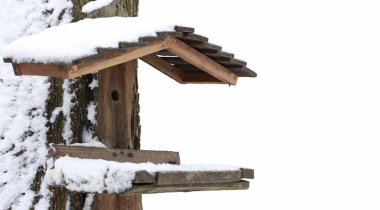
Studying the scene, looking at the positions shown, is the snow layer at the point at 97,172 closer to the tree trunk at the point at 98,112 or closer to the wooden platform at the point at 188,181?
the wooden platform at the point at 188,181

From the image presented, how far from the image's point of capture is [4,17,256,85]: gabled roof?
2.58 m

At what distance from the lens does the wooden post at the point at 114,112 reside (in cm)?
305

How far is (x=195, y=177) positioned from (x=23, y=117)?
33.3 inches

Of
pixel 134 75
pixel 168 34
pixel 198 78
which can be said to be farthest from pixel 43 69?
pixel 198 78

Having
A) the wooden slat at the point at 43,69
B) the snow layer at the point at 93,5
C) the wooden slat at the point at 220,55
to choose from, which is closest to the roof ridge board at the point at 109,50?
the wooden slat at the point at 43,69

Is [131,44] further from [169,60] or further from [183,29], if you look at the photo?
[169,60]

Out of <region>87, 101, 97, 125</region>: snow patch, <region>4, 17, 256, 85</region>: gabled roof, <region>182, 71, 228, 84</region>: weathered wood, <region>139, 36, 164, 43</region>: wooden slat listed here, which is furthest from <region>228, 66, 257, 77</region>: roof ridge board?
<region>87, 101, 97, 125</region>: snow patch

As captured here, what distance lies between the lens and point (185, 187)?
2789 mm

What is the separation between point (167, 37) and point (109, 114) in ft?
1.42

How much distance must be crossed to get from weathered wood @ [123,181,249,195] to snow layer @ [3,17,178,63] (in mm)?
476

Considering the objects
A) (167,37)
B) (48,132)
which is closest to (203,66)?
(167,37)

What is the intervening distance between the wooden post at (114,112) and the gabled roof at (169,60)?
0.12 m

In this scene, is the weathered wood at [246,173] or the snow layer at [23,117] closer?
the weathered wood at [246,173]

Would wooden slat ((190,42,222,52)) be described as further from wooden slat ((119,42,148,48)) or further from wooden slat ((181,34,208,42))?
wooden slat ((119,42,148,48))
